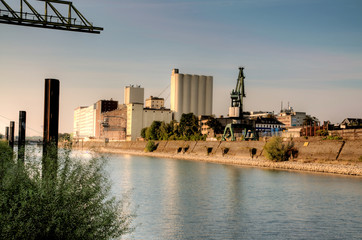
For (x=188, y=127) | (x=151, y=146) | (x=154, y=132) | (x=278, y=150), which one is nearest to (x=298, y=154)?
(x=278, y=150)

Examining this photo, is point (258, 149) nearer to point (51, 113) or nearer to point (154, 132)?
point (51, 113)

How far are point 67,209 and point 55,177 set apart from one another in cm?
116

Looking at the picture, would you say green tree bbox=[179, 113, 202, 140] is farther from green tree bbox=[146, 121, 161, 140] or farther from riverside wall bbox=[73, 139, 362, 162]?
green tree bbox=[146, 121, 161, 140]

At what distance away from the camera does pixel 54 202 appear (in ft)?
40.4

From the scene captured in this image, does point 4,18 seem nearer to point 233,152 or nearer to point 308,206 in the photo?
point 308,206

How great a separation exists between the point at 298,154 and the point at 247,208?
40.1 meters

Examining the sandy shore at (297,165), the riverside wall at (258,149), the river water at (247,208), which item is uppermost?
the riverside wall at (258,149)

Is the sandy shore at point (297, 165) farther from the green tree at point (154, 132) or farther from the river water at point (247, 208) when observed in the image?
the green tree at point (154, 132)

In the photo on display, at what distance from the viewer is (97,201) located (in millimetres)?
13492

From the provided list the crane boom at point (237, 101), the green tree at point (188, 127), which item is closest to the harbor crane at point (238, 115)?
the crane boom at point (237, 101)

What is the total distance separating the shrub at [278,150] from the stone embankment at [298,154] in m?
1.03

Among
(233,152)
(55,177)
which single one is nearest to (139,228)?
(55,177)

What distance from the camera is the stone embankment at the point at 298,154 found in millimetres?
57156

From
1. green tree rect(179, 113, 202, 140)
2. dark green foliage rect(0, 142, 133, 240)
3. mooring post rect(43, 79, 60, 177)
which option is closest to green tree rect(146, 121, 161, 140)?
green tree rect(179, 113, 202, 140)
